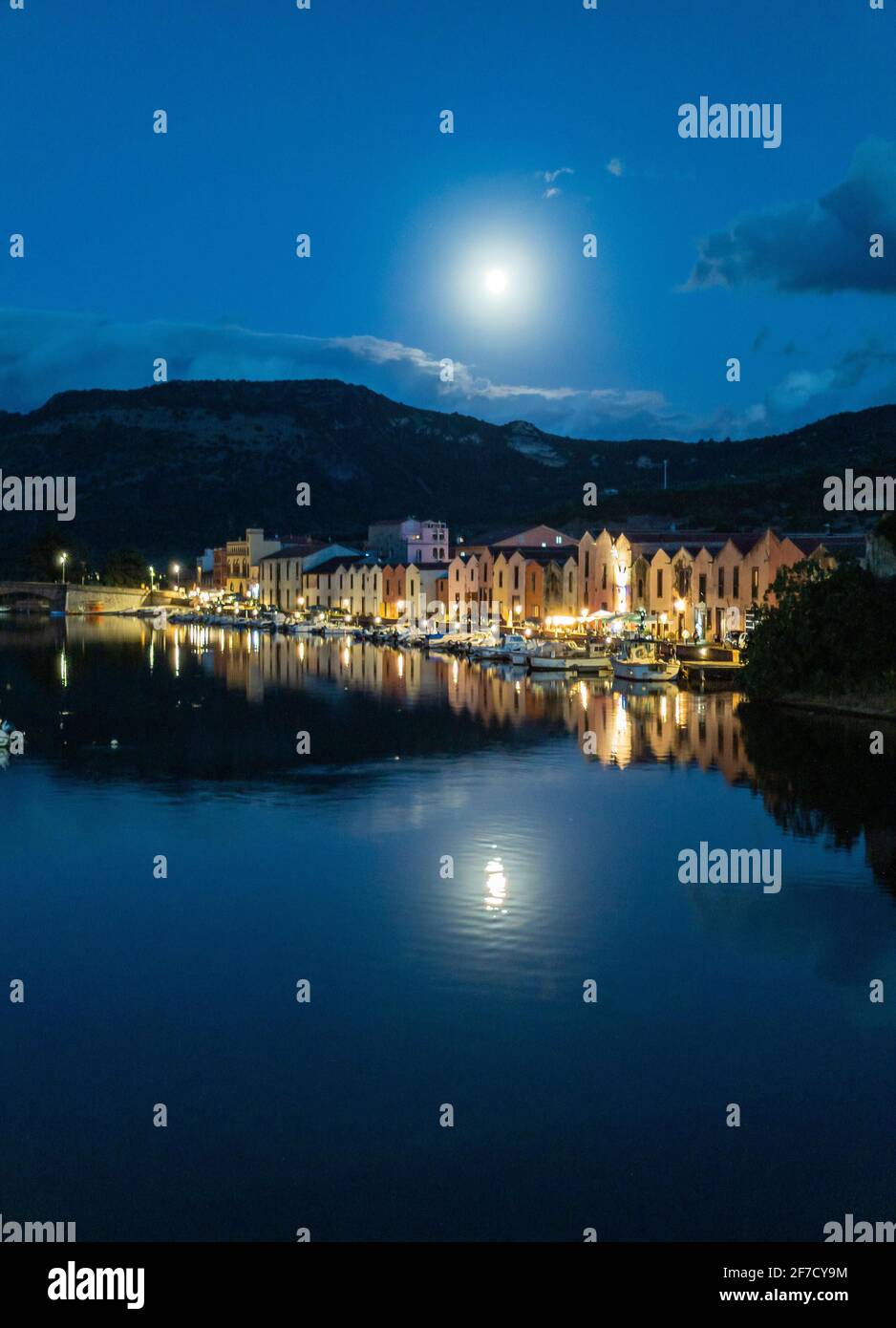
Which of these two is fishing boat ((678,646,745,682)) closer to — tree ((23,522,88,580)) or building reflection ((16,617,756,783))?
building reflection ((16,617,756,783))

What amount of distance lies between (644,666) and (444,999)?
1984 inches

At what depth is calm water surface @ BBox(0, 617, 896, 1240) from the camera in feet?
49.2

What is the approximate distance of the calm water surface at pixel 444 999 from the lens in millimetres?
14992

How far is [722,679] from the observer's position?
6888cm

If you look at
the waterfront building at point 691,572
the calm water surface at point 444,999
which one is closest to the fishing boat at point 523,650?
the waterfront building at point 691,572

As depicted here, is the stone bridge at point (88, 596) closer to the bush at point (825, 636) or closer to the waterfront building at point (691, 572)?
the waterfront building at point (691, 572)

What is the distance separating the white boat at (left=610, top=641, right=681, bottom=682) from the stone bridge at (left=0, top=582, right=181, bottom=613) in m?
105

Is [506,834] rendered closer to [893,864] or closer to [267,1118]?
[893,864]

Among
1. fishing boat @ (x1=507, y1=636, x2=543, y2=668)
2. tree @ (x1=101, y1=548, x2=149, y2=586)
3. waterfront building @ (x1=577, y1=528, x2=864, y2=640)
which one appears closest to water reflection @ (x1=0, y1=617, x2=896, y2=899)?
fishing boat @ (x1=507, y1=636, x2=543, y2=668)

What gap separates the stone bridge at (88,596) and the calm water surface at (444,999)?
13026cm

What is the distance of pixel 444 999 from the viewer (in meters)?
20.8

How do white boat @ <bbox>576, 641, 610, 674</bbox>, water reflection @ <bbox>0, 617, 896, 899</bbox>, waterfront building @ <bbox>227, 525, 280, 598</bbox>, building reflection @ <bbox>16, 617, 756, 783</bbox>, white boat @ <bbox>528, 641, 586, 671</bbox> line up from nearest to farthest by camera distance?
water reflection @ <bbox>0, 617, 896, 899</bbox> < building reflection @ <bbox>16, 617, 756, 783</bbox> < white boat @ <bbox>576, 641, 610, 674</bbox> < white boat @ <bbox>528, 641, 586, 671</bbox> < waterfront building @ <bbox>227, 525, 280, 598</bbox>

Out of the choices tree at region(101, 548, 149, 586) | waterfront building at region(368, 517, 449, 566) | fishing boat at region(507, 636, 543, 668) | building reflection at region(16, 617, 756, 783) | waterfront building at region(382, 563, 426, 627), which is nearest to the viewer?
building reflection at region(16, 617, 756, 783)
